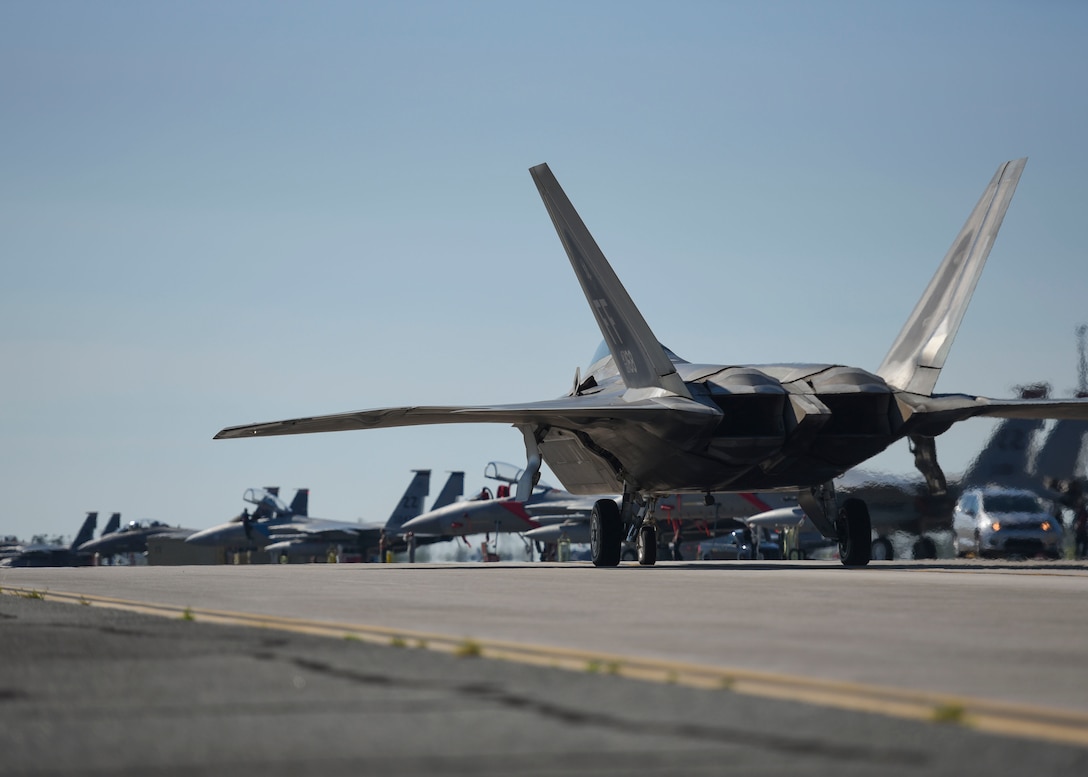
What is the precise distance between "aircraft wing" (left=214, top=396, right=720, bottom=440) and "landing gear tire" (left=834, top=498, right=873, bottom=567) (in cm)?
425

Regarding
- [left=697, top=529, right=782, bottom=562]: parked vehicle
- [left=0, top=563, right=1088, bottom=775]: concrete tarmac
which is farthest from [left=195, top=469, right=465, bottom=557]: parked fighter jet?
[left=0, top=563, right=1088, bottom=775]: concrete tarmac

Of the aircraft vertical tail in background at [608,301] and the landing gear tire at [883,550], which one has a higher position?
the aircraft vertical tail in background at [608,301]

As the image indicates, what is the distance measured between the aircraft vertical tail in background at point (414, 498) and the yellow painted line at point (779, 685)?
71.7 metres

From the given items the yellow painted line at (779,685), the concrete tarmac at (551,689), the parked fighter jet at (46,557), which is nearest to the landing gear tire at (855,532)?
the concrete tarmac at (551,689)

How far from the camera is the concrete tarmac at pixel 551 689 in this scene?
4414 millimetres

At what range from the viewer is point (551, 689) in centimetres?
598

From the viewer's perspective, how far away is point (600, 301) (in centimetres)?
2292

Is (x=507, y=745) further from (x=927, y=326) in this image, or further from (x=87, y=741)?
(x=927, y=326)

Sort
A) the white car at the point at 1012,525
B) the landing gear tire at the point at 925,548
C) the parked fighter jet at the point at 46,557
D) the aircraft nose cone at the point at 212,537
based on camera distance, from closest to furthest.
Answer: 1. the white car at the point at 1012,525
2. the landing gear tire at the point at 925,548
3. the aircraft nose cone at the point at 212,537
4. the parked fighter jet at the point at 46,557

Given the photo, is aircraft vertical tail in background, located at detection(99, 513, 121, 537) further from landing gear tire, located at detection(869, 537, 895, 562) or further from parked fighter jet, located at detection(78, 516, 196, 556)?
landing gear tire, located at detection(869, 537, 895, 562)

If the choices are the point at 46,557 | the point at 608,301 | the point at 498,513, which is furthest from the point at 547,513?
the point at 46,557

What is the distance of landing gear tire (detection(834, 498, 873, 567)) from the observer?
23.4 metres

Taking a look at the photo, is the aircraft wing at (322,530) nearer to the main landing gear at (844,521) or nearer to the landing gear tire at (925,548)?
the landing gear tire at (925,548)

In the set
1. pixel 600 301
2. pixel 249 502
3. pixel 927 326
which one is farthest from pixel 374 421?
pixel 249 502
